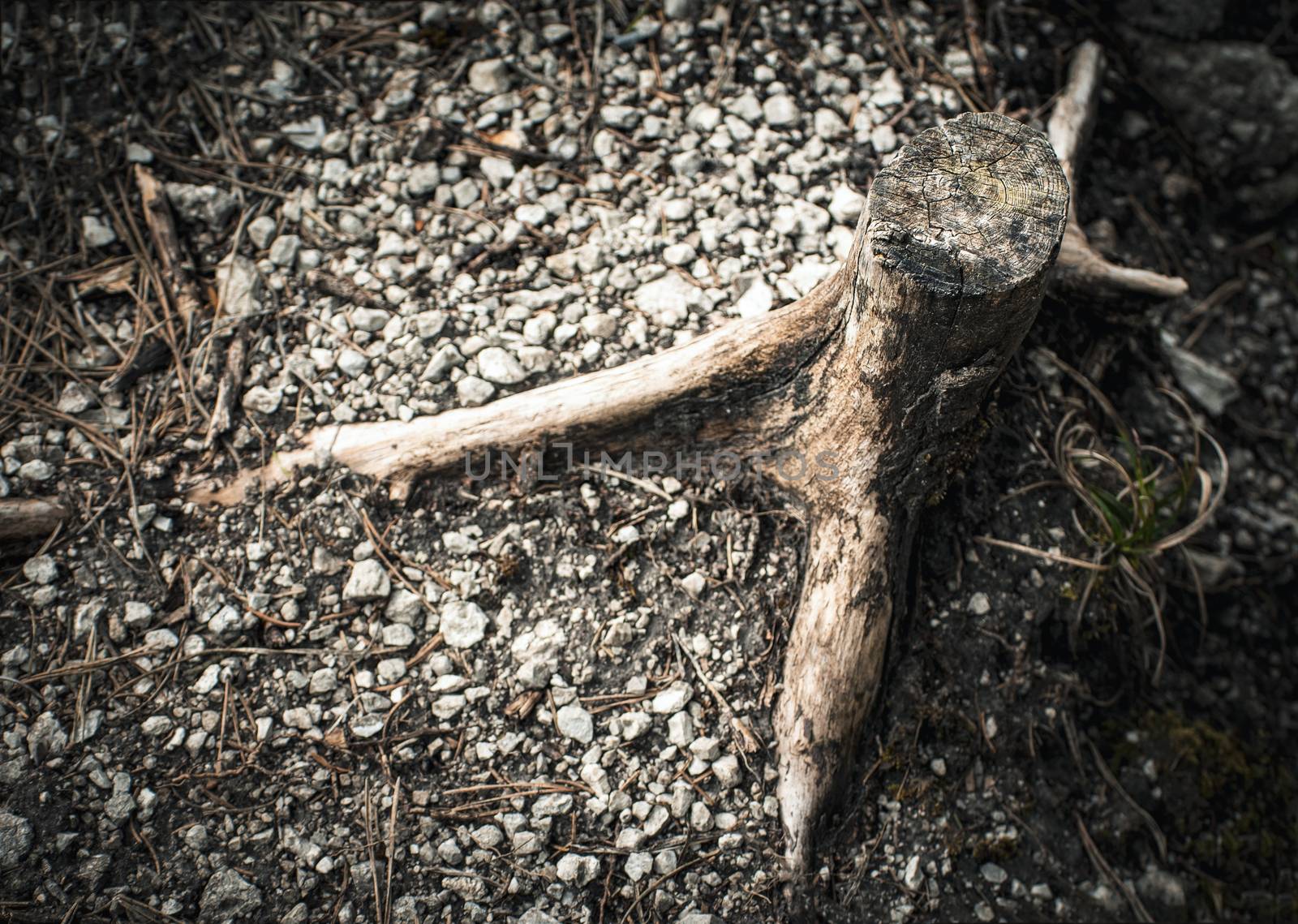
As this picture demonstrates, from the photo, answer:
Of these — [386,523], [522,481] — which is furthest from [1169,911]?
[386,523]

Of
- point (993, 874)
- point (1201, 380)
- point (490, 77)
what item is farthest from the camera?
point (1201, 380)

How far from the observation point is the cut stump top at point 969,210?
1813 millimetres

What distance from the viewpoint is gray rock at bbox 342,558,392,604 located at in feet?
8.13

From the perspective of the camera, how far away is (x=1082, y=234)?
9.84 feet

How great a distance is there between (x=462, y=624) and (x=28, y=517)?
4.38 feet

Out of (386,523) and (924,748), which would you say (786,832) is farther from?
(386,523)

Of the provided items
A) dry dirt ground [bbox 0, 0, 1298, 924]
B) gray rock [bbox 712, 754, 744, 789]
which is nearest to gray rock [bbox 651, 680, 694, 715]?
dry dirt ground [bbox 0, 0, 1298, 924]

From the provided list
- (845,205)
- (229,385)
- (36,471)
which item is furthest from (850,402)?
(36,471)

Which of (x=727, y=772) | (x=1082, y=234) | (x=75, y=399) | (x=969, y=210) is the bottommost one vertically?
(x=727, y=772)

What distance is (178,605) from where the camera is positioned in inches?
96.9

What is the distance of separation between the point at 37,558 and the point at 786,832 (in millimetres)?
2339

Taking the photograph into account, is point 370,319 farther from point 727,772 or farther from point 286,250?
point 727,772

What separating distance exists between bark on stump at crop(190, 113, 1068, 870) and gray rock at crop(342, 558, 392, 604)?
26 cm

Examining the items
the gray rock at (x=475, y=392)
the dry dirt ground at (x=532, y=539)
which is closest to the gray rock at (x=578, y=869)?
the dry dirt ground at (x=532, y=539)
